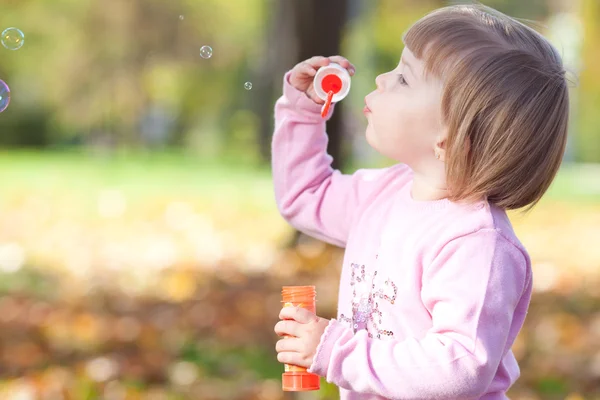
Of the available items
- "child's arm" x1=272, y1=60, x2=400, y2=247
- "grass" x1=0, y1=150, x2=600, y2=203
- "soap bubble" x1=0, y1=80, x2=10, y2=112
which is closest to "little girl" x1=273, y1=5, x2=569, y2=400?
"child's arm" x1=272, y1=60, x2=400, y2=247

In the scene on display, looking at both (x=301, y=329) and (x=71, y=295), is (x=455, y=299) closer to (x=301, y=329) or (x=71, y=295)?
(x=301, y=329)

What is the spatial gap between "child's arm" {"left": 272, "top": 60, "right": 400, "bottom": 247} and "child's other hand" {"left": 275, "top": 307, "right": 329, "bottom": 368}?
17.1 inches

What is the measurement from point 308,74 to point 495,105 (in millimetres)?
552

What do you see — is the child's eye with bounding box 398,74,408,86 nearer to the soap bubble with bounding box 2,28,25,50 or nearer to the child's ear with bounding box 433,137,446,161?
the child's ear with bounding box 433,137,446,161

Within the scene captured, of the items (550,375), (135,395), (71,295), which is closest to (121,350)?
(135,395)

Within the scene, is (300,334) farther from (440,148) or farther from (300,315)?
(440,148)

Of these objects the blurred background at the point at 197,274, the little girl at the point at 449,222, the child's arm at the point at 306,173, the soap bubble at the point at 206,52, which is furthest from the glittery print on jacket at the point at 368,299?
the soap bubble at the point at 206,52

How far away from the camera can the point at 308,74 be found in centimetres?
227

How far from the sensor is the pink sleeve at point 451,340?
5.80 feet

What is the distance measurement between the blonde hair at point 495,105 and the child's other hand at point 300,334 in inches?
15.2

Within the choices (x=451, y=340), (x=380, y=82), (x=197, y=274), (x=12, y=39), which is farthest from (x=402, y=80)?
(x=197, y=274)

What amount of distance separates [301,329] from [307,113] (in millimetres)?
649

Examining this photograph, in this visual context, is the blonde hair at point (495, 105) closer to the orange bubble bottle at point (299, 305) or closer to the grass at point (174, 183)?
the orange bubble bottle at point (299, 305)

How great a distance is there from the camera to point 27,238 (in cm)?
753
